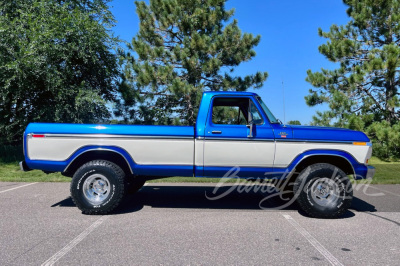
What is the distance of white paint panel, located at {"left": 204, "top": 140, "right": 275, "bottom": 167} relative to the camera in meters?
5.25

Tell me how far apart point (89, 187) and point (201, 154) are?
2.00 m

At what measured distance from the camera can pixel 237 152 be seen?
525cm

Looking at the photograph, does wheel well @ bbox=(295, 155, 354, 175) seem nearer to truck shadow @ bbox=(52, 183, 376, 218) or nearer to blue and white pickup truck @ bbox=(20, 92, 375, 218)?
blue and white pickup truck @ bbox=(20, 92, 375, 218)

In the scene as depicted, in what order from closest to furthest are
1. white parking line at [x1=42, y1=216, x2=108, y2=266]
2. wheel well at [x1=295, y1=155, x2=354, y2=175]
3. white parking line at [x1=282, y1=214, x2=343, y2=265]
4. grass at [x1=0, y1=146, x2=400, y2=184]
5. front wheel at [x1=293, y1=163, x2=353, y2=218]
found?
white parking line at [x1=42, y1=216, x2=108, y2=266], white parking line at [x1=282, y1=214, x2=343, y2=265], front wheel at [x1=293, y1=163, x2=353, y2=218], wheel well at [x1=295, y1=155, x2=354, y2=175], grass at [x1=0, y1=146, x2=400, y2=184]

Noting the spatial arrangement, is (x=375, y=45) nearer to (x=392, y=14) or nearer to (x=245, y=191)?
(x=392, y=14)

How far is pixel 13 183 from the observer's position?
8.75 meters

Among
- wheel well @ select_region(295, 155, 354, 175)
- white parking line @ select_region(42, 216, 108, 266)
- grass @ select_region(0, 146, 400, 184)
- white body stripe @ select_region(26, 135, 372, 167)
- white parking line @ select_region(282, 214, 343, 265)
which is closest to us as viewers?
white parking line @ select_region(42, 216, 108, 266)

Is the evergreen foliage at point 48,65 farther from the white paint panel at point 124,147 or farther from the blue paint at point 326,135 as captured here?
the blue paint at point 326,135

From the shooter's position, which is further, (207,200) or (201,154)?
(207,200)

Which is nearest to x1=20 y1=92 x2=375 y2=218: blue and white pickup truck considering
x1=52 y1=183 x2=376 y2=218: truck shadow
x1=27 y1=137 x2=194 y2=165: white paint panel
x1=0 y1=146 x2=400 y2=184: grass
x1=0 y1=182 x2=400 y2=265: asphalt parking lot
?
x1=27 y1=137 x2=194 y2=165: white paint panel

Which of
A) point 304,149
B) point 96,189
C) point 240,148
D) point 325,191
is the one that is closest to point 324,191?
point 325,191

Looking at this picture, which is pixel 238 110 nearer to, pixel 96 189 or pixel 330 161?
pixel 330 161

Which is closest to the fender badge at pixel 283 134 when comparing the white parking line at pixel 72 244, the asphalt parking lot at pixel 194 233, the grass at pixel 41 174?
the asphalt parking lot at pixel 194 233

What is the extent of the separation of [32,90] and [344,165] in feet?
42.6
